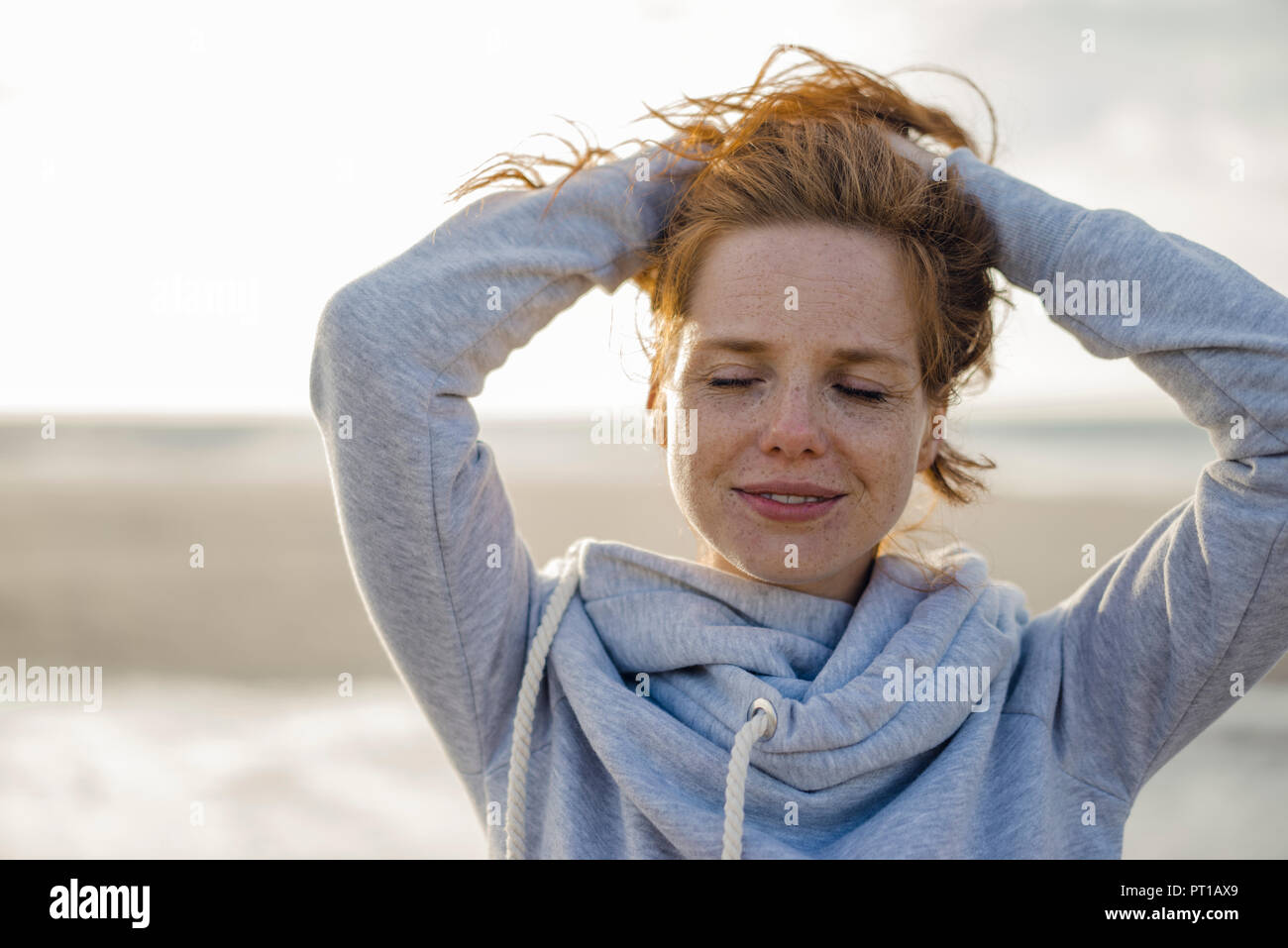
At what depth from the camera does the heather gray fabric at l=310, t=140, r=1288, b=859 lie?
167 centimetres

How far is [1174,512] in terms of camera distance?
71.1 inches

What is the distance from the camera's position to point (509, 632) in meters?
1.86

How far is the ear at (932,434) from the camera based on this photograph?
6.44 ft

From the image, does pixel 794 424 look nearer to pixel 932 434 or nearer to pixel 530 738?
pixel 932 434

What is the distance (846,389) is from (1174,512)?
0.65 m

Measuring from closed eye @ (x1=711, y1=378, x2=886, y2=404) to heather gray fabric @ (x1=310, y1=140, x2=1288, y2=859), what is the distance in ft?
1.18

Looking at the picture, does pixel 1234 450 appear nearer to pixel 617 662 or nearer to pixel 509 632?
pixel 617 662

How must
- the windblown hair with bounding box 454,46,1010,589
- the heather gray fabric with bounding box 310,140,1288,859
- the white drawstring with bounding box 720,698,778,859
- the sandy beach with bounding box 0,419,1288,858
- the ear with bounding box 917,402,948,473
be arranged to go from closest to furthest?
the white drawstring with bounding box 720,698,778,859 → the heather gray fabric with bounding box 310,140,1288,859 → the windblown hair with bounding box 454,46,1010,589 → the ear with bounding box 917,402,948,473 → the sandy beach with bounding box 0,419,1288,858

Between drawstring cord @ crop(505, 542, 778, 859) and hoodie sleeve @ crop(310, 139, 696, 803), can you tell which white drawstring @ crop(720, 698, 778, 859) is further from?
hoodie sleeve @ crop(310, 139, 696, 803)

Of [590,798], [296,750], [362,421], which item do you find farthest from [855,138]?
[296,750]

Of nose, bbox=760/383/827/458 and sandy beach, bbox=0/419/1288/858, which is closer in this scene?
nose, bbox=760/383/827/458

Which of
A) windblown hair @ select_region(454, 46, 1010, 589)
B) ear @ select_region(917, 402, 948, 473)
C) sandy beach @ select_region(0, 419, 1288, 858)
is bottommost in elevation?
sandy beach @ select_region(0, 419, 1288, 858)

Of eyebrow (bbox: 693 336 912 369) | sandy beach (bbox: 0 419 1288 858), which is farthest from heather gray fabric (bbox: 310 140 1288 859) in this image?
sandy beach (bbox: 0 419 1288 858)
